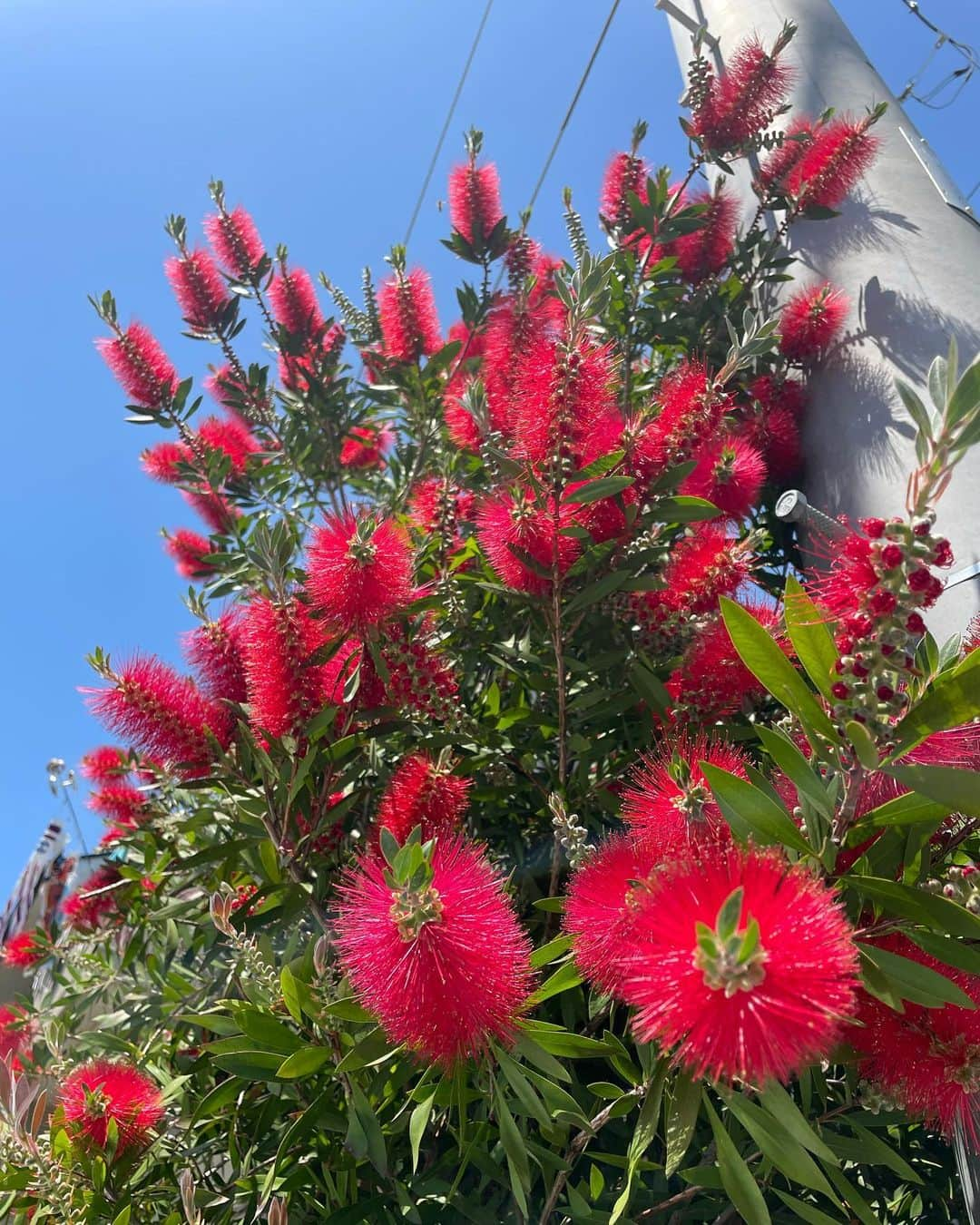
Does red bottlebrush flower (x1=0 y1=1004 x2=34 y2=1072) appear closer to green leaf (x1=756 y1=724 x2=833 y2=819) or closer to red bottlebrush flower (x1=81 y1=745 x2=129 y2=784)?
red bottlebrush flower (x1=81 y1=745 x2=129 y2=784)

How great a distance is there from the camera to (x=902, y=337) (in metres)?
2.05

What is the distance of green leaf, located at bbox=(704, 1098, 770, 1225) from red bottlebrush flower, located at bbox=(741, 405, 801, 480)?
63.0 inches

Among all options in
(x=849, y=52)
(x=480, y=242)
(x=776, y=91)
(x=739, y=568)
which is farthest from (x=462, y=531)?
(x=849, y=52)

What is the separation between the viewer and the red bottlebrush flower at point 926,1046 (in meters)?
0.88

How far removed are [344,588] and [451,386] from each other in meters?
1.04

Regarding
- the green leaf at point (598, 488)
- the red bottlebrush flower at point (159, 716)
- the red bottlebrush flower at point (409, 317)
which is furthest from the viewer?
the red bottlebrush flower at point (409, 317)

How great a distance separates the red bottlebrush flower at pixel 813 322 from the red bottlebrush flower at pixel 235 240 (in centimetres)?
161

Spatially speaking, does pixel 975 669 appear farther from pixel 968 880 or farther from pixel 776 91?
pixel 776 91

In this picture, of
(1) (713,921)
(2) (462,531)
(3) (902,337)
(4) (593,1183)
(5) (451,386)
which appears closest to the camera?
(1) (713,921)

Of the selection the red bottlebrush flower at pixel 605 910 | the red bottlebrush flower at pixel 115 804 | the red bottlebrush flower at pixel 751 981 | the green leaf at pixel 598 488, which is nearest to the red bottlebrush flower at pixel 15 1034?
the red bottlebrush flower at pixel 115 804

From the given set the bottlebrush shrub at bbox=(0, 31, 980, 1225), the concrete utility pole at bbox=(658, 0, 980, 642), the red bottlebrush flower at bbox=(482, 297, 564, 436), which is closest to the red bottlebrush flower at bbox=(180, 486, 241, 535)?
the bottlebrush shrub at bbox=(0, 31, 980, 1225)

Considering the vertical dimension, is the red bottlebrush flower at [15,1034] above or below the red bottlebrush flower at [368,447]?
below

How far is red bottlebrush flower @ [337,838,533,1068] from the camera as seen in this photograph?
33.2 inches

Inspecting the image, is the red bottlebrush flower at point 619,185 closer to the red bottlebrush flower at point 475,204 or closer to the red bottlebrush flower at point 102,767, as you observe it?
the red bottlebrush flower at point 475,204
